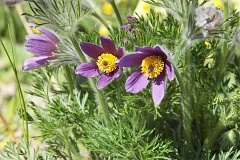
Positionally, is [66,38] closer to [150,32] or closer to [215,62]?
[150,32]

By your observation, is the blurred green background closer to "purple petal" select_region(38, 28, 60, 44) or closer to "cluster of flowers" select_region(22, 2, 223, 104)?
"purple petal" select_region(38, 28, 60, 44)

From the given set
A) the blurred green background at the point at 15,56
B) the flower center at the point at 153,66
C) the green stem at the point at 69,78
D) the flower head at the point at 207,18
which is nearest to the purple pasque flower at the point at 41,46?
the green stem at the point at 69,78

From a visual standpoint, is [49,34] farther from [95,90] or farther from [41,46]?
[95,90]

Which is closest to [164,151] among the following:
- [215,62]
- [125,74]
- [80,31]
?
[125,74]

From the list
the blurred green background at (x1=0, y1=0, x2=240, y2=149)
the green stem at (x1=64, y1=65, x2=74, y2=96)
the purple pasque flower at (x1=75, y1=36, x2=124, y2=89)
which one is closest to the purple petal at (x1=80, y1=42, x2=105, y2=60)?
the purple pasque flower at (x1=75, y1=36, x2=124, y2=89)

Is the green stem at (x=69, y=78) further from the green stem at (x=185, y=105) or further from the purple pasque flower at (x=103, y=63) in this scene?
the green stem at (x=185, y=105)

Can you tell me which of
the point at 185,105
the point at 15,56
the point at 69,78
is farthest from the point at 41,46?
the point at 15,56
